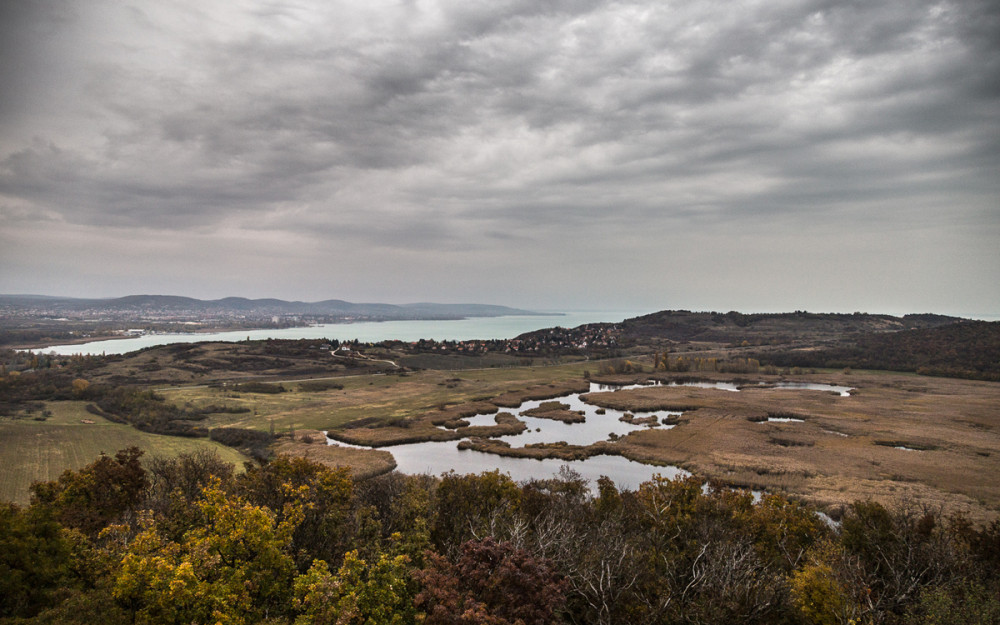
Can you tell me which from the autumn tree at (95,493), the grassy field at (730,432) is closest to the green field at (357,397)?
the grassy field at (730,432)

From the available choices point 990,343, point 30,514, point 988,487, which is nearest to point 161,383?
point 30,514

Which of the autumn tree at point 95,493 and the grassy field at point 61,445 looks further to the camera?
the grassy field at point 61,445

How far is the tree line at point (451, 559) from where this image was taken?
1659cm

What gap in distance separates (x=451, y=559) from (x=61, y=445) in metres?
66.0

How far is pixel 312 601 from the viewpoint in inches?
618

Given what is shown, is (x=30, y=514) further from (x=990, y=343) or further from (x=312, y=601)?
(x=990, y=343)

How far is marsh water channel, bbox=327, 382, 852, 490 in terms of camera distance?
190 ft

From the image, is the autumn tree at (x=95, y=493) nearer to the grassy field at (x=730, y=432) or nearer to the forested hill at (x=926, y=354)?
the grassy field at (x=730, y=432)

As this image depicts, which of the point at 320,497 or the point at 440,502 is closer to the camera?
the point at 320,497

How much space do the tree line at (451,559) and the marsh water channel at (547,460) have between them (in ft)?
39.2

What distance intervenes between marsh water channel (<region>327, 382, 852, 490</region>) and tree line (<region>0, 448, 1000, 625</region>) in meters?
11.9

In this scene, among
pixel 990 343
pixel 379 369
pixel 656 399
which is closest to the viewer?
pixel 656 399

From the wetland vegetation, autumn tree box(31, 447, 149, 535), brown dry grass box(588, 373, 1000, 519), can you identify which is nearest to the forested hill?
the wetland vegetation

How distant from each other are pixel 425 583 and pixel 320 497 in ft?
38.8
